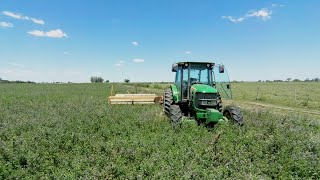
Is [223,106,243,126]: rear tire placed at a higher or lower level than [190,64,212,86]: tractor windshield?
lower

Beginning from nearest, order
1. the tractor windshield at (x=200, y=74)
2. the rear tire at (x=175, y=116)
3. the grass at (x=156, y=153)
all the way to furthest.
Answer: the grass at (x=156, y=153) → the rear tire at (x=175, y=116) → the tractor windshield at (x=200, y=74)

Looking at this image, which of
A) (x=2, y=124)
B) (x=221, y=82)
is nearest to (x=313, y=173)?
(x=221, y=82)

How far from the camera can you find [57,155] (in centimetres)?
647

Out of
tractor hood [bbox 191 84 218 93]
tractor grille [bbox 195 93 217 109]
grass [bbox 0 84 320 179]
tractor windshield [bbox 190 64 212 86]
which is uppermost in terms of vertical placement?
tractor windshield [bbox 190 64 212 86]

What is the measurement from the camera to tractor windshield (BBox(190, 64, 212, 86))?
10.7 meters

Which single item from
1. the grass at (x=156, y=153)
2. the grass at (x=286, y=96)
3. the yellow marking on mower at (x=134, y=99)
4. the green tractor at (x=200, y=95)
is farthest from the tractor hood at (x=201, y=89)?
the grass at (x=286, y=96)

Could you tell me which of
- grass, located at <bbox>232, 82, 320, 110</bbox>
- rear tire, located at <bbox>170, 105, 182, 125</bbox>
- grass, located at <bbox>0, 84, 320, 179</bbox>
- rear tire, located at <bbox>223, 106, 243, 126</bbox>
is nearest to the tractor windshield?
rear tire, located at <bbox>223, 106, 243, 126</bbox>

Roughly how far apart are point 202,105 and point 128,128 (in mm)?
2709

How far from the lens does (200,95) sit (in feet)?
32.1

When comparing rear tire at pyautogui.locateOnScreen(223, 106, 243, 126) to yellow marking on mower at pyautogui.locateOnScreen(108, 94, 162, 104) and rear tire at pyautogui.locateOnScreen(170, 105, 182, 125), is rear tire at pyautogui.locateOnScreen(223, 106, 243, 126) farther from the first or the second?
yellow marking on mower at pyautogui.locateOnScreen(108, 94, 162, 104)

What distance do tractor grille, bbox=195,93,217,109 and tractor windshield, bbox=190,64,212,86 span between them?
3.48 ft

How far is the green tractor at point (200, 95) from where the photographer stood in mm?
9750

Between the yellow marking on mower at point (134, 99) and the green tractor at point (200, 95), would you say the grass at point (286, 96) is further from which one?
the green tractor at point (200, 95)

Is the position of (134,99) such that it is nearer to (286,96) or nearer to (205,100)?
(205,100)
